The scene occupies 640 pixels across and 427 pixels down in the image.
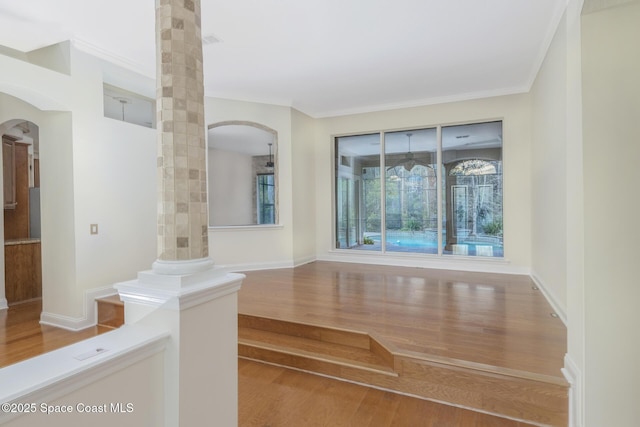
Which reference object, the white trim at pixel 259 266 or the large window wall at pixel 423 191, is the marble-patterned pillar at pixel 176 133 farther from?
the large window wall at pixel 423 191

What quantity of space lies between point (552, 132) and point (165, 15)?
3.48 metres

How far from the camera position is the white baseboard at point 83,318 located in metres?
3.46

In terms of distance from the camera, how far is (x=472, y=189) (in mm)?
5148

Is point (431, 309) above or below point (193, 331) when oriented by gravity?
below

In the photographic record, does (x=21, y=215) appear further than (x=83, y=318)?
Yes

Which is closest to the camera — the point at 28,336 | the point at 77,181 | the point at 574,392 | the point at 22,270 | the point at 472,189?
Answer: the point at 574,392

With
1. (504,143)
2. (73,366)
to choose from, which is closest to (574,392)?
(73,366)

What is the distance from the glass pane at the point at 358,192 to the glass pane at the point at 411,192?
21 centimetres

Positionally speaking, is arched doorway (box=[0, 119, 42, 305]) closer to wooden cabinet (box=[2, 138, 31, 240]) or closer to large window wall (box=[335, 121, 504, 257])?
wooden cabinet (box=[2, 138, 31, 240])

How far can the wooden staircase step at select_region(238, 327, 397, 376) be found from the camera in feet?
8.17

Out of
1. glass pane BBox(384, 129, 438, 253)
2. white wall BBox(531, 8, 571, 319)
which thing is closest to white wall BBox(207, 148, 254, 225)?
glass pane BBox(384, 129, 438, 253)

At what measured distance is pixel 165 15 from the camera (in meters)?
1.31

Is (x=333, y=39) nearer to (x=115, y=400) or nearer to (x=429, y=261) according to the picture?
(x=115, y=400)

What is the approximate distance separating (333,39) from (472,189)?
10.4 ft
